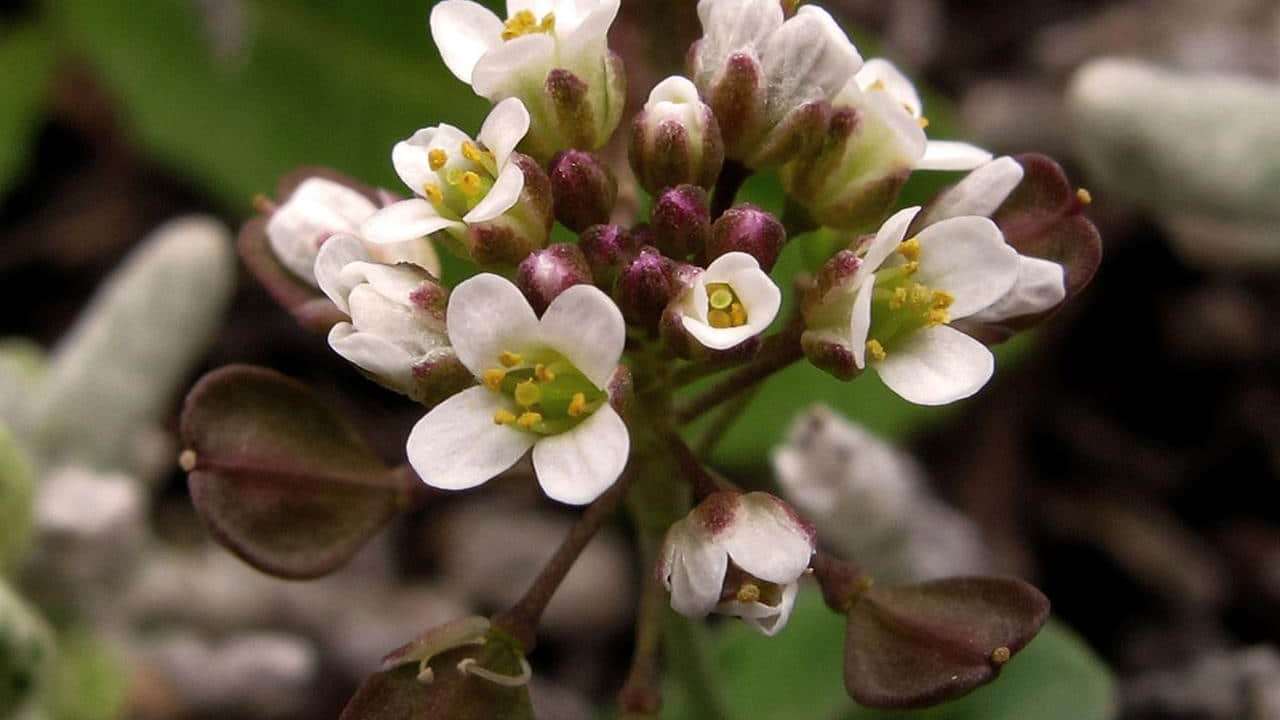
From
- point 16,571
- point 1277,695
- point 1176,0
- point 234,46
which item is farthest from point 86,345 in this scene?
point 1176,0

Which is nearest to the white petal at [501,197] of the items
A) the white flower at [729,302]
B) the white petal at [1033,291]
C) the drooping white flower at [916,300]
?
the white flower at [729,302]

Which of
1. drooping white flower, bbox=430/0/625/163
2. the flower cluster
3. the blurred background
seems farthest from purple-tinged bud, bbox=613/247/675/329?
the blurred background

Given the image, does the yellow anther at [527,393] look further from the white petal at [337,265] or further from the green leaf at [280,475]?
the green leaf at [280,475]

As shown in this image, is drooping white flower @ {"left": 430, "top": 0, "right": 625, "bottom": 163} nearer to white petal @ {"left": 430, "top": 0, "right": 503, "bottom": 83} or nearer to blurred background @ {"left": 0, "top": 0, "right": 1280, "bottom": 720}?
white petal @ {"left": 430, "top": 0, "right": 503, "bottom": 83}

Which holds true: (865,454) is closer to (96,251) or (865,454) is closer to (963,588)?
(963,588)

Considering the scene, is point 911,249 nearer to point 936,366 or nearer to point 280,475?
point 936,366

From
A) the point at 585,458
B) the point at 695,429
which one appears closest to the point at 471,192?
the point at 585,458
